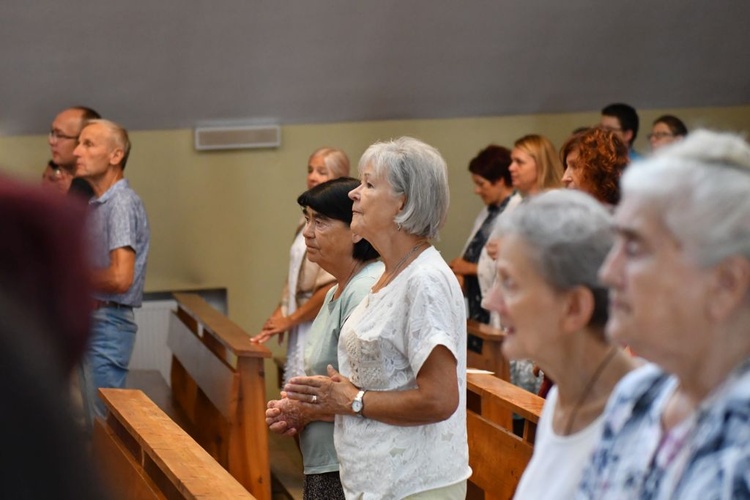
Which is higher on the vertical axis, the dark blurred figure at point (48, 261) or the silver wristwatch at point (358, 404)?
the dark blurred figure at point (48, 261)

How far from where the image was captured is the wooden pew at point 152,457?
2490 millimetres

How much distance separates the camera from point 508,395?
318 cm

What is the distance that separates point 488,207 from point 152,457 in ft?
10.2

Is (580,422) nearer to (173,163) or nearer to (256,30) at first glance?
A: (256,30)

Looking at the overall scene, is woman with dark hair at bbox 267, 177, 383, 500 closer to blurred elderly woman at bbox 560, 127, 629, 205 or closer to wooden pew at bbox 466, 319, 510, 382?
blurred elderly woman at bbox 560, 127, 629, 205

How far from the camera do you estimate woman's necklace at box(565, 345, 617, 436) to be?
1569 millimetres

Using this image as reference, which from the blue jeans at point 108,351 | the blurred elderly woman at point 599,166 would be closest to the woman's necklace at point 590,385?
the blurred elderly woman at point 599,166

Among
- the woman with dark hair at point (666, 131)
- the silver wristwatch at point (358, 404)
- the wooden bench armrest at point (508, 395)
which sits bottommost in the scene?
the wooden bench armrest at point (508, 395)

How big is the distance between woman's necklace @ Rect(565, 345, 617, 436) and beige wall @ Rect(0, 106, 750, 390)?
16.9 ft

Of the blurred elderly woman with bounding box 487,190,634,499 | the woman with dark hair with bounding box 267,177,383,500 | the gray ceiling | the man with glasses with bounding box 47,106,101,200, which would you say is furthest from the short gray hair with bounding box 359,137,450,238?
the gray ceiling

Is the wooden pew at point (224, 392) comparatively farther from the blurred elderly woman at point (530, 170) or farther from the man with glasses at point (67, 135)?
the blurred elderly woman at point (530, 170)

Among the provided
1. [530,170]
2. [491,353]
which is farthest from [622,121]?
[491,353]

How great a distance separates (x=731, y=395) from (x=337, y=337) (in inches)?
68.0

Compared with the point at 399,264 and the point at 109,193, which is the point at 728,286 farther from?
the point at 109,193
